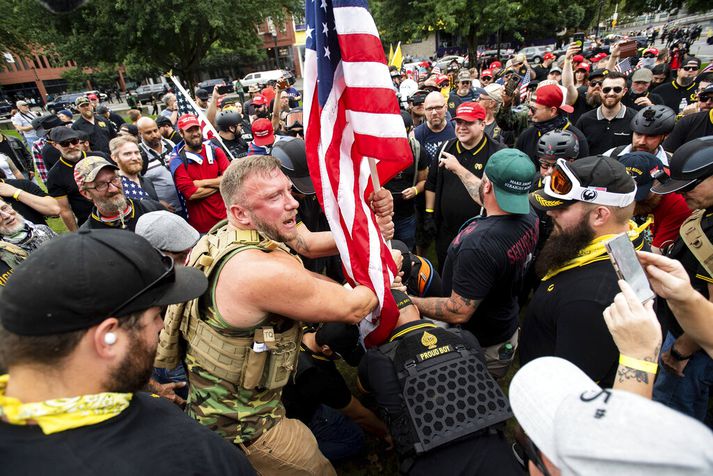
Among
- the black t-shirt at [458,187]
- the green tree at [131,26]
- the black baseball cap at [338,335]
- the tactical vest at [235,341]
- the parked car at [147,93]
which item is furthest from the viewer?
→ the parked car at [147,93]

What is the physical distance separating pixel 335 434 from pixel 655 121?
15.4 ft

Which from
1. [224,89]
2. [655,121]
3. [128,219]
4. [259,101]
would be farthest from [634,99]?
[224,89]

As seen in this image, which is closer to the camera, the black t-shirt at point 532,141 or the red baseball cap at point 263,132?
the black t-shirt at point 532,141

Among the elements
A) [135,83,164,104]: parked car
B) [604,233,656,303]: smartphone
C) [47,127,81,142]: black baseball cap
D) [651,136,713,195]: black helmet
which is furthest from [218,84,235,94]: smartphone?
[604,233,656,303]: smartphone

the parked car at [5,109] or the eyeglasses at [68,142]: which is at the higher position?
the eyeglasses at [68,142]

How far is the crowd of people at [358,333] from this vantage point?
1.21 m

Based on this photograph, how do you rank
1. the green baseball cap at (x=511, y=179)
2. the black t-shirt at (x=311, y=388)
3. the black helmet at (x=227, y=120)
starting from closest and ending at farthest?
the green baseball cap at (x=511, y=179) → the black t-shirt at (x=311, y=388) → the black helmet at (x=227, y=120)

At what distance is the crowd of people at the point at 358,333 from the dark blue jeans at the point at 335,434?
0.01 metres

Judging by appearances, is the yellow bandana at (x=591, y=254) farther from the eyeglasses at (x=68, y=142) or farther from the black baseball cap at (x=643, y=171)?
the eyeglasses at (x=68, y=142)

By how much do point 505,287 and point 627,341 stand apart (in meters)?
1.37

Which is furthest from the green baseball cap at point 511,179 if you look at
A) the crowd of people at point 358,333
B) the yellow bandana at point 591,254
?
the yellow bandana at point 591,254

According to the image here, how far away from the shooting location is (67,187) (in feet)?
16.9

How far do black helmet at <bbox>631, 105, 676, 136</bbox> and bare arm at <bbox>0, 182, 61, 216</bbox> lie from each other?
23.1 feet

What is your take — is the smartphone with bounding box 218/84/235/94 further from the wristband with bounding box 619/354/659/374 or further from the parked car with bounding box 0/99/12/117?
the parked car with bounding box 0/99/12/117
